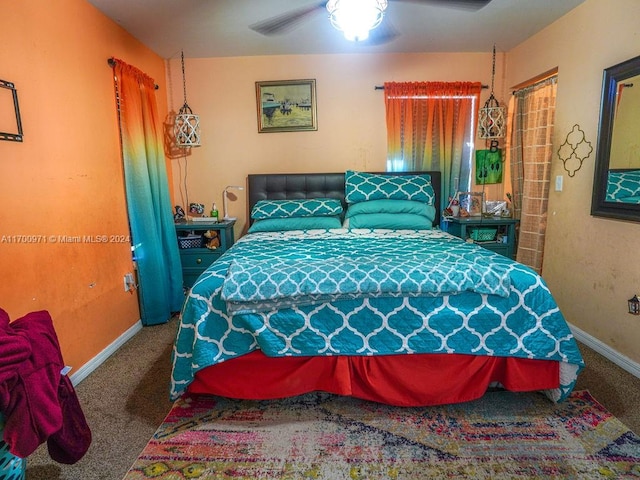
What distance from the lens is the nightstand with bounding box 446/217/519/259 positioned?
3.27 m

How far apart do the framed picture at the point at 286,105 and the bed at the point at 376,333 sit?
2.12 meters

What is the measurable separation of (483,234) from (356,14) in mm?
2205

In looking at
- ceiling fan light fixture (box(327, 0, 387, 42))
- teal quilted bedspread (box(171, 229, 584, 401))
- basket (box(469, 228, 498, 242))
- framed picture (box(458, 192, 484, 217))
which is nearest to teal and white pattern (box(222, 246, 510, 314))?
teal quilted bedspread (box(171, 229, 584, 401))

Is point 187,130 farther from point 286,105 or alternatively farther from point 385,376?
point 385,376

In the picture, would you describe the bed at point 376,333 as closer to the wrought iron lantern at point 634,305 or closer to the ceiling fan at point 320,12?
the wrought iron lantern at point 634,305

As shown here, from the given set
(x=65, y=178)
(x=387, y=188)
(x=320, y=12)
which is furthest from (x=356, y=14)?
(x=65, y=178)

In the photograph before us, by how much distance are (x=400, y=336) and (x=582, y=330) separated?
1.70 metres

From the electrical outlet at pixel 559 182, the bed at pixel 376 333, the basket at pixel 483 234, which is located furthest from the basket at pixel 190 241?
the electrical outlet at pixel 559 182

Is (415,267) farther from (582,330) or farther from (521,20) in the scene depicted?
(521,20)

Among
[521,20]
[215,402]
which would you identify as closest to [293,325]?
[215,402]

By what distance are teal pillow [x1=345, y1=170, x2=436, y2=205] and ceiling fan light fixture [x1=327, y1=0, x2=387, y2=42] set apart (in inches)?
55.3

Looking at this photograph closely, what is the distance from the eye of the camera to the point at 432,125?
3.57 metres

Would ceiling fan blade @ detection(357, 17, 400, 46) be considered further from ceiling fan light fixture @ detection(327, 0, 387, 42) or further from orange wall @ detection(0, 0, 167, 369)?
orange wall @ detection(0, 0, 167, 369)

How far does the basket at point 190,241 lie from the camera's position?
340 centimetres
